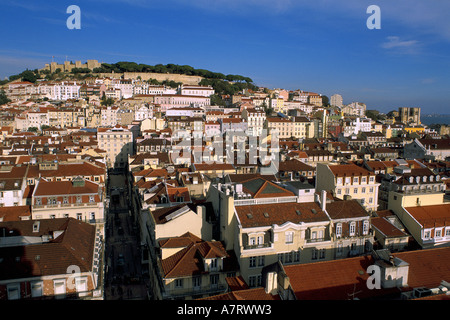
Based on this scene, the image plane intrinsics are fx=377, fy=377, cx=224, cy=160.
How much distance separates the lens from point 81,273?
1733cm

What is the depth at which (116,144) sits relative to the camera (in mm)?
70250

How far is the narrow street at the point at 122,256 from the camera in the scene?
84.4 ft

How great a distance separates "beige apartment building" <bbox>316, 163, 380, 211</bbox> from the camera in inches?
1291

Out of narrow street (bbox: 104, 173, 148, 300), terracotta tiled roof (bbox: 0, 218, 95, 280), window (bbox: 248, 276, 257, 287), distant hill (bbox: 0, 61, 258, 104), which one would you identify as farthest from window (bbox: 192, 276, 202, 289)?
distant hill (bbox: 0, 61, 258, 104)

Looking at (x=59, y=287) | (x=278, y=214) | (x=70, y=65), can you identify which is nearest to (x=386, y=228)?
(x=278, y=214)

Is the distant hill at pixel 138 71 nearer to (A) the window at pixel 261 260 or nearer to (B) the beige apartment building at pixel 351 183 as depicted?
(B) the beige apartment building at pixel 351 183

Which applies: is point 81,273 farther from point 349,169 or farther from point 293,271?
point 349,169

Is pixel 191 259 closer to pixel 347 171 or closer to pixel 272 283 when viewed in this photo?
pixel 272 283

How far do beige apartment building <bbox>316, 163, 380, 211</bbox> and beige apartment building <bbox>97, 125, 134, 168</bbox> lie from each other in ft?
149

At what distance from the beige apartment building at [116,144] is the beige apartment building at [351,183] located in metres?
45.4

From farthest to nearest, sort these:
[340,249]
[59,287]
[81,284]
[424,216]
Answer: [424,216]
[340,249]
[81,284]
[59,287]

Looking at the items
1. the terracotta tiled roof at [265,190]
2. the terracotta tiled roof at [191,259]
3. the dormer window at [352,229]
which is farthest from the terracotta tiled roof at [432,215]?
the terracotta tiled roof at [191,259]

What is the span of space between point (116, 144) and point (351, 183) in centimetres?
4880
